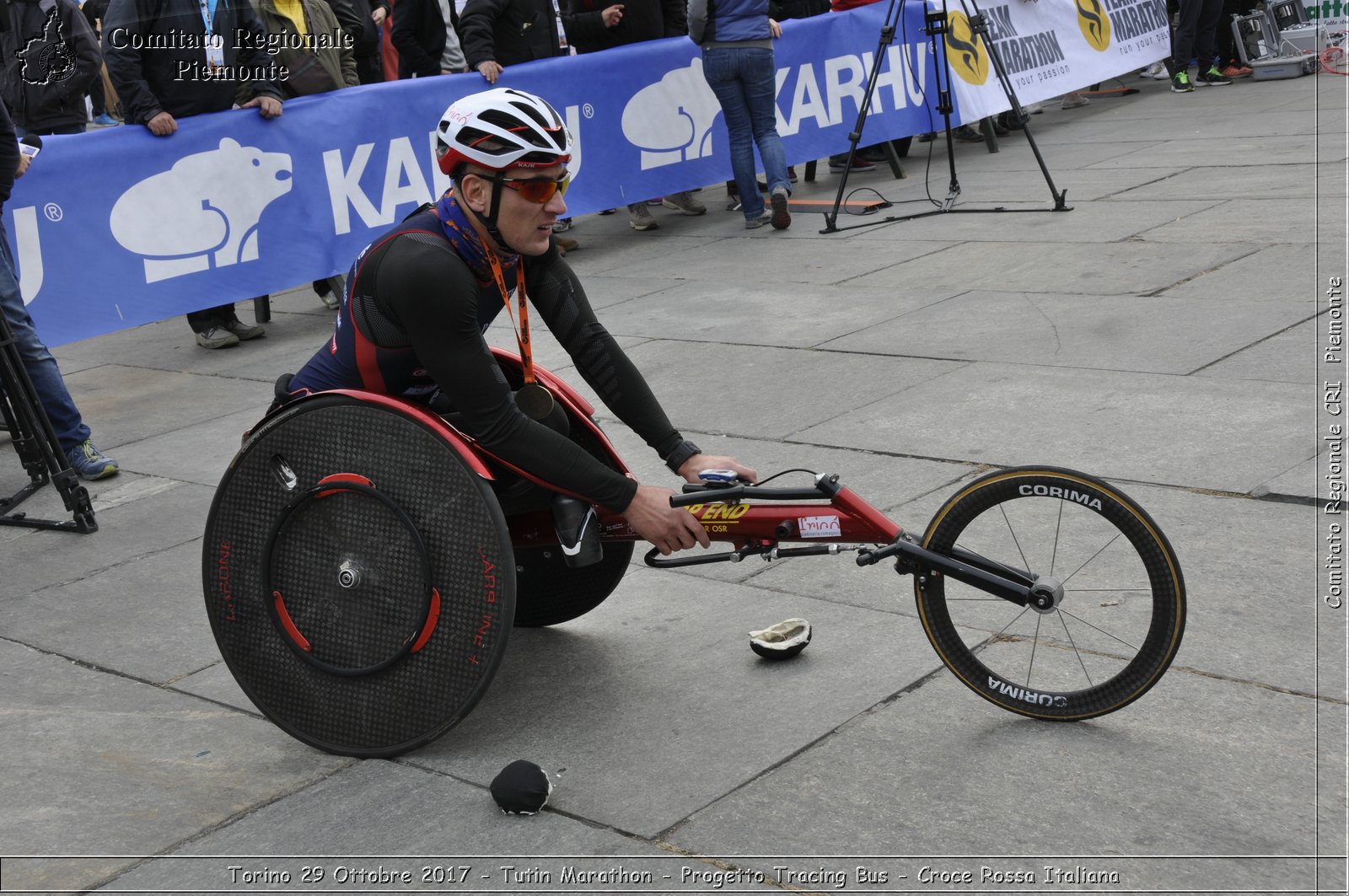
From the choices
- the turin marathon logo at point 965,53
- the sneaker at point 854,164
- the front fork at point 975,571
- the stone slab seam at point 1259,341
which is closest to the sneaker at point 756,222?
the sneaker at point 854,164

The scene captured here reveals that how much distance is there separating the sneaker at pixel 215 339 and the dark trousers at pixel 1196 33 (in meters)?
11.3

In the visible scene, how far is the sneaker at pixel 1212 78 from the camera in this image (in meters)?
15.7

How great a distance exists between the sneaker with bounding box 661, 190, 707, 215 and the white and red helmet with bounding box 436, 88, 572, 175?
867cm

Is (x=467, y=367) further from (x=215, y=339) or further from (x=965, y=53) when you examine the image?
(x=965, y=53)

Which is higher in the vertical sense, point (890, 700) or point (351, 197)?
point (351, 197)

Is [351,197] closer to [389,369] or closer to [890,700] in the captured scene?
[389,369]

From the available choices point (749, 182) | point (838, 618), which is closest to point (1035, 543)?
point (838, 618)

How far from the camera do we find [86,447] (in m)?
6.77

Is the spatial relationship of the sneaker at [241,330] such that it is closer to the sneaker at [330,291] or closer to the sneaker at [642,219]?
the sneaker at [330,291]

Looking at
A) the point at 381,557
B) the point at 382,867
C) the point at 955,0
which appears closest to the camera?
the point at 382,867

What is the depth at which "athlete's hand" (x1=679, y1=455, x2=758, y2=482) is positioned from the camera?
3646 mm

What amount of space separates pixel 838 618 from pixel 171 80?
21.8 feet

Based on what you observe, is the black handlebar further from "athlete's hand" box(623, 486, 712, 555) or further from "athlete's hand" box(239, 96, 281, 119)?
"athlete's hand" box(239, 96, 281, 119)

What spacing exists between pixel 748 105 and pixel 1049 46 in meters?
5.13
